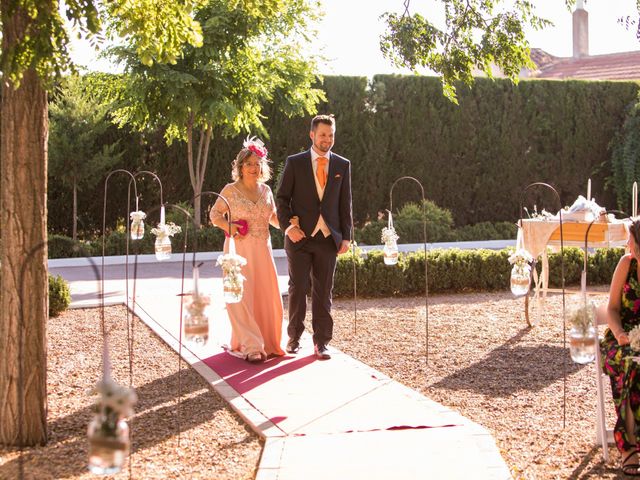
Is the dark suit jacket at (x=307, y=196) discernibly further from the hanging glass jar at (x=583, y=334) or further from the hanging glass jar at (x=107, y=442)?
the hanging glass jar at (x=107, y=442)

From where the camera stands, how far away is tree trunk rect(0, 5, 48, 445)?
4.95 metres

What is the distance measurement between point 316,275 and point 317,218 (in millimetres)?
506

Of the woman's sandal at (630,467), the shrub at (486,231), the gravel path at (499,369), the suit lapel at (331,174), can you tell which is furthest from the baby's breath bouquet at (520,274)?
the shrub at (486,231)

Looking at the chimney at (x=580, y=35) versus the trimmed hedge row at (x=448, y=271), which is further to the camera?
the chimney at (x=580, y=35)

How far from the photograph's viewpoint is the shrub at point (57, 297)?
33.5ft

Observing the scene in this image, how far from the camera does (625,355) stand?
481 centimetres

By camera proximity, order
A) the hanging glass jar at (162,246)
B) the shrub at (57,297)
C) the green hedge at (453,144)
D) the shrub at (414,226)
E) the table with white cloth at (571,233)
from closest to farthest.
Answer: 1. the hanging glass jar at (162,246)
2. the table with white cloth at (571,233)
3. the shrub at (57,297)
4. the green hedge at (453,144)
5. the shrub at (414,226)

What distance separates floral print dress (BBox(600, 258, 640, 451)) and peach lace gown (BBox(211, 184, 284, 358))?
3105mm

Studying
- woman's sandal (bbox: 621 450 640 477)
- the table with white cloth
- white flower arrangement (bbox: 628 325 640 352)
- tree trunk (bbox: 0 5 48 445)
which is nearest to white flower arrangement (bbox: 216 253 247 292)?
tree trunk (bbox: 0 5 48 445)

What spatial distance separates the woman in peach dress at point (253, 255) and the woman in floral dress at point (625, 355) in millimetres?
3091

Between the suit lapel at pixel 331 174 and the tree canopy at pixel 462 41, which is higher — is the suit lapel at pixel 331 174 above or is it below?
below

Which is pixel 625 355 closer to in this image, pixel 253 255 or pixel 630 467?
pixel 630 467

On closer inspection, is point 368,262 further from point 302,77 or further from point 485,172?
point 485,172

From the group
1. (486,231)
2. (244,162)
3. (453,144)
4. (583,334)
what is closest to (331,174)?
(244,162)
